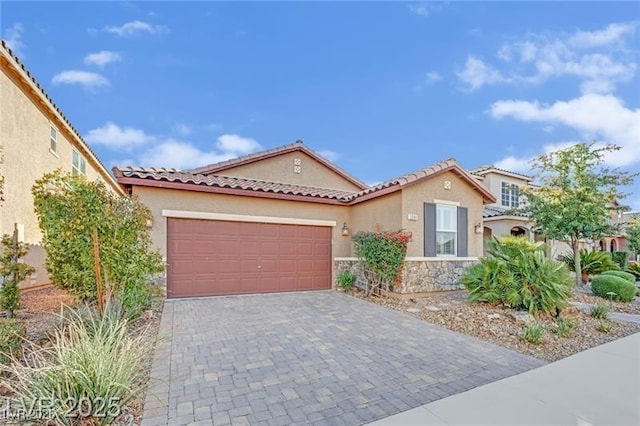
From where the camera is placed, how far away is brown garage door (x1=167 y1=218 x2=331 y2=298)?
32.0ft

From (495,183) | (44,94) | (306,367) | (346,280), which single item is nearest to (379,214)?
(346,280)

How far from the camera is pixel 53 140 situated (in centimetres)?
1259

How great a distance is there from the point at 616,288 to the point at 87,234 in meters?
15.3

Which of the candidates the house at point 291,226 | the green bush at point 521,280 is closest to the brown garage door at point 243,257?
the house at point 291,226

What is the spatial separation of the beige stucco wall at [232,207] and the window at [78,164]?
8208 mm

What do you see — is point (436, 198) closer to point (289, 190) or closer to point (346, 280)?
point (346, 280)

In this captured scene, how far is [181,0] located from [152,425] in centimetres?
1064

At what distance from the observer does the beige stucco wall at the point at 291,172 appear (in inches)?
573

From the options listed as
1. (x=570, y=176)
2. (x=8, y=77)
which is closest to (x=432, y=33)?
(x=570, y=176)

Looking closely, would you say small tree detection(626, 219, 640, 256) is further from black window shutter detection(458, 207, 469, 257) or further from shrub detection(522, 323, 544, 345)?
shrub detection(522, 323, 544, 345)

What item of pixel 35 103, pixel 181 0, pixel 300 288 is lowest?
pixel 300 288

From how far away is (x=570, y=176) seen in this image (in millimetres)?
12797

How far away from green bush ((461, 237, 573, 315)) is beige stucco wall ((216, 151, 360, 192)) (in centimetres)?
893

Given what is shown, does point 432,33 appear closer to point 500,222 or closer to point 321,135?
point 321,135
